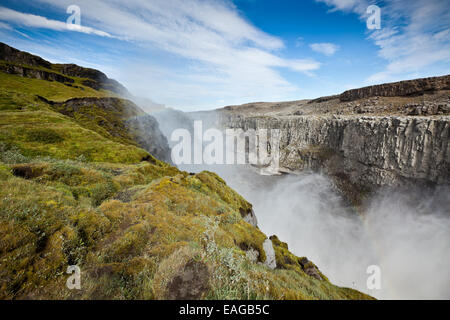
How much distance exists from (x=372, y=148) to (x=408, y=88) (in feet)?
100

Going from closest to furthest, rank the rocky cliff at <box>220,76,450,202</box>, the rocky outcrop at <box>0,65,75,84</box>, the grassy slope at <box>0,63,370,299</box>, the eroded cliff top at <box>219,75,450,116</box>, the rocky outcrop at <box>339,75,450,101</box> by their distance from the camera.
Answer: the grassy slope at <box>0,63,370,299</box>
the rocky cliff at <box>220,76,450,202</box>
the eroded cliff top at <box>219,75,450,116</box>
the rocky outcrop at <box>339,75,450,101</box>
the rocky outcrop at <box>0,65,75,84</box>

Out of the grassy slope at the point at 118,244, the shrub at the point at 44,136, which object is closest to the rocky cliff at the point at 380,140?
the grassy slope at the point at 118,244

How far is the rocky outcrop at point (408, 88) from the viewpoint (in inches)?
1703

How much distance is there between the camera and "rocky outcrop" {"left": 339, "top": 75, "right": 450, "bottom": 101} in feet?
142

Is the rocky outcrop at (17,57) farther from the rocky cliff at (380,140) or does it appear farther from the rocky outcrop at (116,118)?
the rocky cliff at (380,140)

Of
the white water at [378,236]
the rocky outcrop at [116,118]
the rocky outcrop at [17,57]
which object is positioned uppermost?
the rocky outcrop at [17,57]

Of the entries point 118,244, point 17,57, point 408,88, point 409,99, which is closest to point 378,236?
point 409,99

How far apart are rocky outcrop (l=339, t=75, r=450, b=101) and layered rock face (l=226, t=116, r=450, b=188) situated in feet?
72.7

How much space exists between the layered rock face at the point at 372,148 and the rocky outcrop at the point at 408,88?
72.7ft

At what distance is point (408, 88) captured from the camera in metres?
48.3

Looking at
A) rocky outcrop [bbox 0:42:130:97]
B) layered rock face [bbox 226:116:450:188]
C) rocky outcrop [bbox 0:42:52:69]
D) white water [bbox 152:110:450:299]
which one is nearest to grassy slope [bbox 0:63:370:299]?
white water [bbox 152:110:450:299]

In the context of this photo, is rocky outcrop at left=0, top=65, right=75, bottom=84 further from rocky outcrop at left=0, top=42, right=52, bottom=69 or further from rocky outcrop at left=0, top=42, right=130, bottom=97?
rocky outcrop at left=0, top=42, right=52, bottom=69
